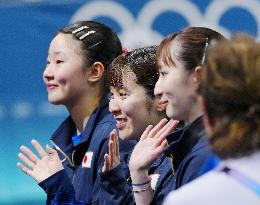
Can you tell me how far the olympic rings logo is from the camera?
4.29 metres

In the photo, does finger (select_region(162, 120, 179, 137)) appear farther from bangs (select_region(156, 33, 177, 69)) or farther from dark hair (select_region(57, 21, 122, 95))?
dark hair (select_region(57, 21, 122, 95))

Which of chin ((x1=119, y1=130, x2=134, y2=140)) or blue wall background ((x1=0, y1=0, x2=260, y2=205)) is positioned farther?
blue wall background ((x1=0, y1=0, x2=260, y2=205))

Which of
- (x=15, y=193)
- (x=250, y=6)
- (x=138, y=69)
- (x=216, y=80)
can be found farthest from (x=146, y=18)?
(x=216, y=80)

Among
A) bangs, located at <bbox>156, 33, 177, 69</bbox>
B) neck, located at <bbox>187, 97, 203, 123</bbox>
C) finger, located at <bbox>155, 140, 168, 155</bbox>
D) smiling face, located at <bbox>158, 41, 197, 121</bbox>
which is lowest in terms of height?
finger, located at <bbox>155, 140, 168, 155</bbox>

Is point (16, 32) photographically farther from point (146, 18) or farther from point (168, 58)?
point (168, 58)

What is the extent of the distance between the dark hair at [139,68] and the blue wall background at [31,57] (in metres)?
1.36

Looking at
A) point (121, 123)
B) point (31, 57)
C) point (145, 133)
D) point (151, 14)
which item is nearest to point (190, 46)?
point (145, 133)

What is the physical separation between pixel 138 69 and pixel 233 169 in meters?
1.42

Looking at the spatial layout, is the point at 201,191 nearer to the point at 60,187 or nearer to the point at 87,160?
the point at 60,187

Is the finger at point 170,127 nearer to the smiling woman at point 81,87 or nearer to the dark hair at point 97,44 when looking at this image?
the smiling woman at point 81,87

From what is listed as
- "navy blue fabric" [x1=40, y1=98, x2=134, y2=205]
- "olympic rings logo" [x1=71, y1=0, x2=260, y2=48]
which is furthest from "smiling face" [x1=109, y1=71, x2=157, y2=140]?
"olympic rings logo" [x1=71, y1=0, x2=260, y2=48]

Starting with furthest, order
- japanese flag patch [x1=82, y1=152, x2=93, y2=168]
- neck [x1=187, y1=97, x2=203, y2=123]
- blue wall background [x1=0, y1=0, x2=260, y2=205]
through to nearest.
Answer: blue wall background [x1=0, y1=0, x2=260, y2=205], japanese flag patch [x1=82, y1=152, x2=93, y2=168], neck [x1=187, y1=97, x2=203, y2=123]

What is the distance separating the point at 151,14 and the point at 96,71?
1204 mm

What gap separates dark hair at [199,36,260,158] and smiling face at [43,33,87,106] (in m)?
1.60
